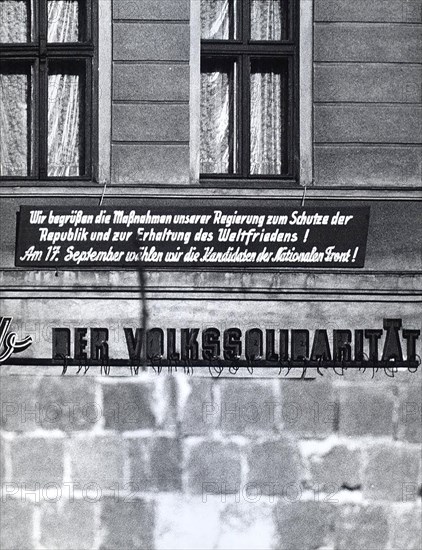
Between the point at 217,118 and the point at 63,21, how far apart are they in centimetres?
168

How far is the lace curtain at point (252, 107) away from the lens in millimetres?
11492

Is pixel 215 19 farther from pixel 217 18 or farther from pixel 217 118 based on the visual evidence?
pixel 217 118

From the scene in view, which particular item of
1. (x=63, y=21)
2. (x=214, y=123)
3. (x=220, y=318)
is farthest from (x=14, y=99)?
(x=220, y=318)

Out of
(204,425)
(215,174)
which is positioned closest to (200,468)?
(204,425)

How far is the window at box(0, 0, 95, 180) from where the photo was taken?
11406mm

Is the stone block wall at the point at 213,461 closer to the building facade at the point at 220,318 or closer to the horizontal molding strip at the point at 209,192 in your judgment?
the building facade at the point at 220,318

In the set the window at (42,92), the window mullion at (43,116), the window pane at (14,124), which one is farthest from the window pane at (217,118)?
the window pane at (14,124)

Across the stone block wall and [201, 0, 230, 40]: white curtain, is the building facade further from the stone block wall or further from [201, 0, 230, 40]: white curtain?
[201, 0, 230, 40]: white curtain

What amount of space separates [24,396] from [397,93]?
14.2 feet

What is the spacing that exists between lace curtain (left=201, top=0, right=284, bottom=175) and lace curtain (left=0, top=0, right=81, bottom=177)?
120 centimetres

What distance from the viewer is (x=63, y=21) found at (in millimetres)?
11461

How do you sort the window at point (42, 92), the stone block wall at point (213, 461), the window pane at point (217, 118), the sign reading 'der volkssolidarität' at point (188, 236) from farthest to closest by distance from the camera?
the window pane at point (217, 118) → the window at point (42, 92) → the sign reading 'der volkssolidarität' at point (188, 236) → the stone block wall at point (213, 461)

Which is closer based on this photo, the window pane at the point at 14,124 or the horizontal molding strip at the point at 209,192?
the horizontal molding strip at the point at 209,192

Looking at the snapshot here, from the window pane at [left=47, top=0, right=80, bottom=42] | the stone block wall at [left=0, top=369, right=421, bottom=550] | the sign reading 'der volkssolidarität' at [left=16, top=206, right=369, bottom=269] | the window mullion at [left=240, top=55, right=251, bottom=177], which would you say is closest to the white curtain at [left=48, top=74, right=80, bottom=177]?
the window pane at [left=47, top=0, right=80, bottom=42]
